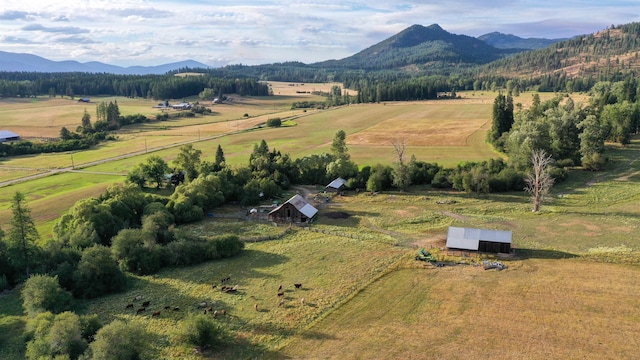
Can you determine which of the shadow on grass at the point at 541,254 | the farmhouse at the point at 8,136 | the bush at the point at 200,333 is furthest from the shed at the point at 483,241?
the farmhouse at the point at 8,136

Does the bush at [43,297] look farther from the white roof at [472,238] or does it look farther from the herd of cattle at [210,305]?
the white roof at [472,238]

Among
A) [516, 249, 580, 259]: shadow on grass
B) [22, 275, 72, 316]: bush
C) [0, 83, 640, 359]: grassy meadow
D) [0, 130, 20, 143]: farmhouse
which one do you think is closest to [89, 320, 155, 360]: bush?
[0, 83, 640, 359]: grassy meadow

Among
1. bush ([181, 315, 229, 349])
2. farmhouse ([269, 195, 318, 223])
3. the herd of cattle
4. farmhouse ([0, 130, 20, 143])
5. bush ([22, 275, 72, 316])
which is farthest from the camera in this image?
farmhouse ([0, 130, 20, 143])

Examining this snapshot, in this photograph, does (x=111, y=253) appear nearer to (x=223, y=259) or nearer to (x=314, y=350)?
(x=223, y=259)

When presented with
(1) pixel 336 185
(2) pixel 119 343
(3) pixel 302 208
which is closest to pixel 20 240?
(2) pixel 119 343

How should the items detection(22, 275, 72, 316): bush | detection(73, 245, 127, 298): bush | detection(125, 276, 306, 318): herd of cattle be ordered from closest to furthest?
detection(22, 275, 72, 316): bush, detection(125, 276, 306, 318): herd of cattle, detection(73, 245, 127, 298): bush

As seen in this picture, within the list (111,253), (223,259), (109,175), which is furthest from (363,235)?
(109,175)

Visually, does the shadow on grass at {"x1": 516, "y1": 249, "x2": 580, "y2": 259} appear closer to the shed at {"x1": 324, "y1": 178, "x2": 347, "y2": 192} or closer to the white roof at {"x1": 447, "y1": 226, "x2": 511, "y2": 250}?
the white roof at {"x1": 447, "y1": 226, "x2": 511, "y2": 250}
